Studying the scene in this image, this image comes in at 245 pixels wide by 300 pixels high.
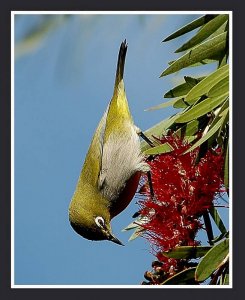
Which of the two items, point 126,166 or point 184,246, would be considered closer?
point 184,246

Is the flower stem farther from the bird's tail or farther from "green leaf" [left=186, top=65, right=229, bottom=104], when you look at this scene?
the bird's tail

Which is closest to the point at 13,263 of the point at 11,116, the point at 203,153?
the point at 11,116

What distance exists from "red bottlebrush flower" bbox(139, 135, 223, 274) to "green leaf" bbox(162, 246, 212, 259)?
3 centimetres

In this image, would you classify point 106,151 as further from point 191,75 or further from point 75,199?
point 191,75

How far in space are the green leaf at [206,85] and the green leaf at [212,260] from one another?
0.46m

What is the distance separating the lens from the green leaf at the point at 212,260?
5.44ft

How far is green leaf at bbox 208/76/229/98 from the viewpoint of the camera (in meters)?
1.73

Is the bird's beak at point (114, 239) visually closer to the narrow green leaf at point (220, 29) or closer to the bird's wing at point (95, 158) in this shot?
the bird's wing at point (95, 158)

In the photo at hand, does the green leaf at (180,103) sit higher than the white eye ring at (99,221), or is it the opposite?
the green leaf at (180,103)

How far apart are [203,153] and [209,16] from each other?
0.46 meters

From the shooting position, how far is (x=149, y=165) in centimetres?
204

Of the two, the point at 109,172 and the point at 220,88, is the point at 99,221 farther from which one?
the point at 220,88

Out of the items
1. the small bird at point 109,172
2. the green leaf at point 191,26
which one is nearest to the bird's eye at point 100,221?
the small bird at point 109,172

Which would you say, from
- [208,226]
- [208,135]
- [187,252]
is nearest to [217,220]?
[208,226]
